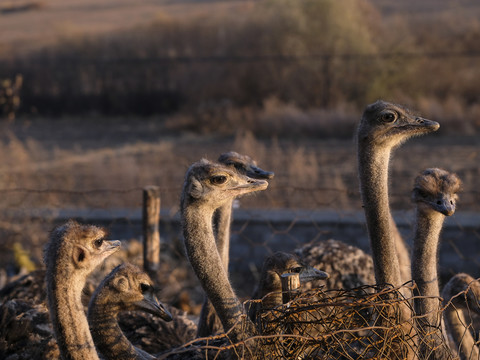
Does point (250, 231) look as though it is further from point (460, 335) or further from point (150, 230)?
point (460, 335)

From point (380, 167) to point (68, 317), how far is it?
5.42ft

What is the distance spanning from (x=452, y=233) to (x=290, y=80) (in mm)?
14012

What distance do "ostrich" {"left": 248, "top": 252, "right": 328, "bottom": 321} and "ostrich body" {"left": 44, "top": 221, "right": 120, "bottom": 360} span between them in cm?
91

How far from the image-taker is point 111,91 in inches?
Result: 990

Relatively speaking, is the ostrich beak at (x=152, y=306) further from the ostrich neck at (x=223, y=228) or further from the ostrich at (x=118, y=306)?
the ostrich neck at (x=223, y=228)

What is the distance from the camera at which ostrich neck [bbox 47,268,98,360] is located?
3.41m

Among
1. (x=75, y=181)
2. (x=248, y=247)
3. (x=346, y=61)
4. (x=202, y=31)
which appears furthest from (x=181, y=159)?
(x=202, y=31)

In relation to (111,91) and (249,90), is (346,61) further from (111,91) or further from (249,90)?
(111,91)

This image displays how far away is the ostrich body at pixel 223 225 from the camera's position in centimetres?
463

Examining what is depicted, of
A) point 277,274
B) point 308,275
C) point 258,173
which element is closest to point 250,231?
point 258,173

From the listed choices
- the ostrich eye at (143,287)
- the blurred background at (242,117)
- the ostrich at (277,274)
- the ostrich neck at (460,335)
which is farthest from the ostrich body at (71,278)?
the blurred background at (242,117)

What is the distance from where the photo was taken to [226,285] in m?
3.81

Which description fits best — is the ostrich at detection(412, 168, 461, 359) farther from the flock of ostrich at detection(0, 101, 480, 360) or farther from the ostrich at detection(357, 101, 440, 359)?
the ostrich at detection(357, 101, 440, 359)

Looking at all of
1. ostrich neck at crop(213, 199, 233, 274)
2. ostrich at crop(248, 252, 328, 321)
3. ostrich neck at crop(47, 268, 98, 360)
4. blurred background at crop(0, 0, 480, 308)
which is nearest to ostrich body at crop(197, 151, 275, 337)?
ostrich neck at crop(213, 199, 233, 274)
